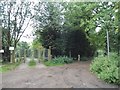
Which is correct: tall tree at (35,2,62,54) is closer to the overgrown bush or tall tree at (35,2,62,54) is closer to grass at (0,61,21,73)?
grass at (0,61,21,73)

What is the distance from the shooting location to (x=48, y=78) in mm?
3688

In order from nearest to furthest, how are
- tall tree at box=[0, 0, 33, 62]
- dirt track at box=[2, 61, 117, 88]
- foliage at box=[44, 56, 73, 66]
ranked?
dirt track at box=[2, 61, 117, 88], foliage at box=[44, 56, 73, 66], tall tree at box=[0, 0, 33, 62]

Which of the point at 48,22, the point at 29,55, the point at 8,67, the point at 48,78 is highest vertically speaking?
the point at 48,22

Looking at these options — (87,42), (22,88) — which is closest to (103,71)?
(22,88)

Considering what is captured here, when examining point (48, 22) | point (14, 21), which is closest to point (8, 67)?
point (14, 21)

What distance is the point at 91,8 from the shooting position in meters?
4.31

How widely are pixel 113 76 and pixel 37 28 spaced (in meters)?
2.51

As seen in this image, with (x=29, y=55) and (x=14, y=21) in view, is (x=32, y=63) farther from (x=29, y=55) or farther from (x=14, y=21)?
(x=14, y=21)

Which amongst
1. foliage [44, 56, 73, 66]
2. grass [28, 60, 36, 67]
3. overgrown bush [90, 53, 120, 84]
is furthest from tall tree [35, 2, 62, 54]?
overgrown bush [90, 53, 120, 84]

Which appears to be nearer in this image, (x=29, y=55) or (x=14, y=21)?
(x=29, y=55)

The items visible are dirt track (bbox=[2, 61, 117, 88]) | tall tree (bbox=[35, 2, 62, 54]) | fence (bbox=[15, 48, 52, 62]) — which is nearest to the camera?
dirt track (bbox=[2, 61, 117, 88])

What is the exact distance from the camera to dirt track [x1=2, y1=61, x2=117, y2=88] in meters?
3.22

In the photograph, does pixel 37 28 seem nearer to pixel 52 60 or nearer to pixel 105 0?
pixel 52 60

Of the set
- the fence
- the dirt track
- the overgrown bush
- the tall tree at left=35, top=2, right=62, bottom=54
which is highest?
the tall tree at left=35, top=2, right=62, bottom=54
